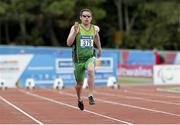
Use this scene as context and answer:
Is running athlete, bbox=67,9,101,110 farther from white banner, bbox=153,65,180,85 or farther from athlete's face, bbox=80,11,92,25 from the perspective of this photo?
white banner, bbox=153,65,180,85

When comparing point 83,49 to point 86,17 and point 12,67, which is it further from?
point 12,67

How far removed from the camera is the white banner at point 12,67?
116 ft

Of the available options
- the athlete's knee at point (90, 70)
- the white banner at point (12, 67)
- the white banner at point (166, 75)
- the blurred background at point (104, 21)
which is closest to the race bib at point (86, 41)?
the athlete's knee at point (90, 70)

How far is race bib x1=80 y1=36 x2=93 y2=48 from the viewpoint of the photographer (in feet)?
46.6

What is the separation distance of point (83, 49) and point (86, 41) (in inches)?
7.7

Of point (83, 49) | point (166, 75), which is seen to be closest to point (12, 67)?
point (166, 75)

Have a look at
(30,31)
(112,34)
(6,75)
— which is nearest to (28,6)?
(30,31)

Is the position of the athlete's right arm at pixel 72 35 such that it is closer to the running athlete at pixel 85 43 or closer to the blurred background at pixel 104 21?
the running athlete at pixel 85 43

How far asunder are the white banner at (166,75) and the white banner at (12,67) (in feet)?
26.7

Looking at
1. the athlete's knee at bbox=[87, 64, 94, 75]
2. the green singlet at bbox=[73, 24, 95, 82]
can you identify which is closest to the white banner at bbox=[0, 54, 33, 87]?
the green singlet at bbox=[73, 24, 95, 82]

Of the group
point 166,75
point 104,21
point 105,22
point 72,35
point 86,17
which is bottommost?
point 166,75

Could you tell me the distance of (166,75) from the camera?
39219 millimetres

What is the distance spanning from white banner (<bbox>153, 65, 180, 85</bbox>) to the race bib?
2483 cm

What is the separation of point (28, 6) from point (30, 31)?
14.5 ft
